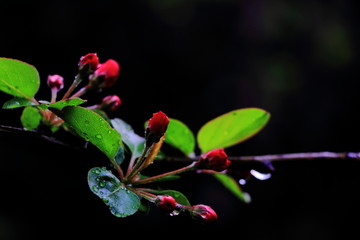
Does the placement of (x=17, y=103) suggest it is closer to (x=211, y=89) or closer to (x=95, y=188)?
(x=95, y=188)

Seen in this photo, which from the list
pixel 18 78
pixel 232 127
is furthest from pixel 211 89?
pixel 18 78

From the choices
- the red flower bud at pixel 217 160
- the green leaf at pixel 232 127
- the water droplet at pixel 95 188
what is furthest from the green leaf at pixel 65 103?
the green leaf at pixel 232 127

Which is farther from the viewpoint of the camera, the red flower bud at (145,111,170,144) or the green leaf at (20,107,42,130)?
the green leaf at (20,107,42,130)

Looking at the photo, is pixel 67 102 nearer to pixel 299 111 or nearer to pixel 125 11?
pixel 125 11

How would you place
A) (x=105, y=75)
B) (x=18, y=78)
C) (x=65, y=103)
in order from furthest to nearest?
(x=105, y=75) → (x=18, y=78) → (x=65, y=103)

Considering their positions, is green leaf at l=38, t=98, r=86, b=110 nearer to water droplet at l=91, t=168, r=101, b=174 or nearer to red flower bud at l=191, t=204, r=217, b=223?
water droplet at l=91, t=168, r=101, b=174

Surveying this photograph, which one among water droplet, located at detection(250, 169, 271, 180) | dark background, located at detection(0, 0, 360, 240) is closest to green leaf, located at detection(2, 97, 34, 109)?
water droplet, located at detection(250, 169, 271, 180)
